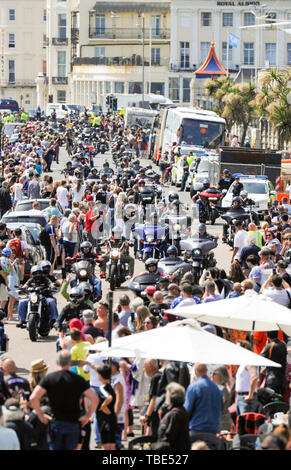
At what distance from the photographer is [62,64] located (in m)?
129

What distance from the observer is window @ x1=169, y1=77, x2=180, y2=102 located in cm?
11081

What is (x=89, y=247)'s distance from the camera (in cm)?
2031

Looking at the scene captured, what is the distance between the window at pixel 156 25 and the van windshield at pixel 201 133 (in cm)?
6813

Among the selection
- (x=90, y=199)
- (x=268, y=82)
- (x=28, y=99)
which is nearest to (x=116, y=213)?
(x=90, y=199)

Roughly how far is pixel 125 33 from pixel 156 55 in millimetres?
6719

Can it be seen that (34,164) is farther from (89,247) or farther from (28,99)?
(28,99)

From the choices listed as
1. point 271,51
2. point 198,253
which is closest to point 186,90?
point 271,51

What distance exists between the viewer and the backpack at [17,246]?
21.2 meters

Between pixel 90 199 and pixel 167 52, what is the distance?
89.8 meters

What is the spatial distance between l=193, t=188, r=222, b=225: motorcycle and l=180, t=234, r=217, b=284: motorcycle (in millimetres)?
10541

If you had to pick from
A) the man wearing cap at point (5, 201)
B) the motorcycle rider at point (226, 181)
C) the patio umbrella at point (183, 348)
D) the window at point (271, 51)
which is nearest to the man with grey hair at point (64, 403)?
the patio umbrella at point (183, 348)

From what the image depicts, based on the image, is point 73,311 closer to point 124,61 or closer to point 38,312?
point 38,312
